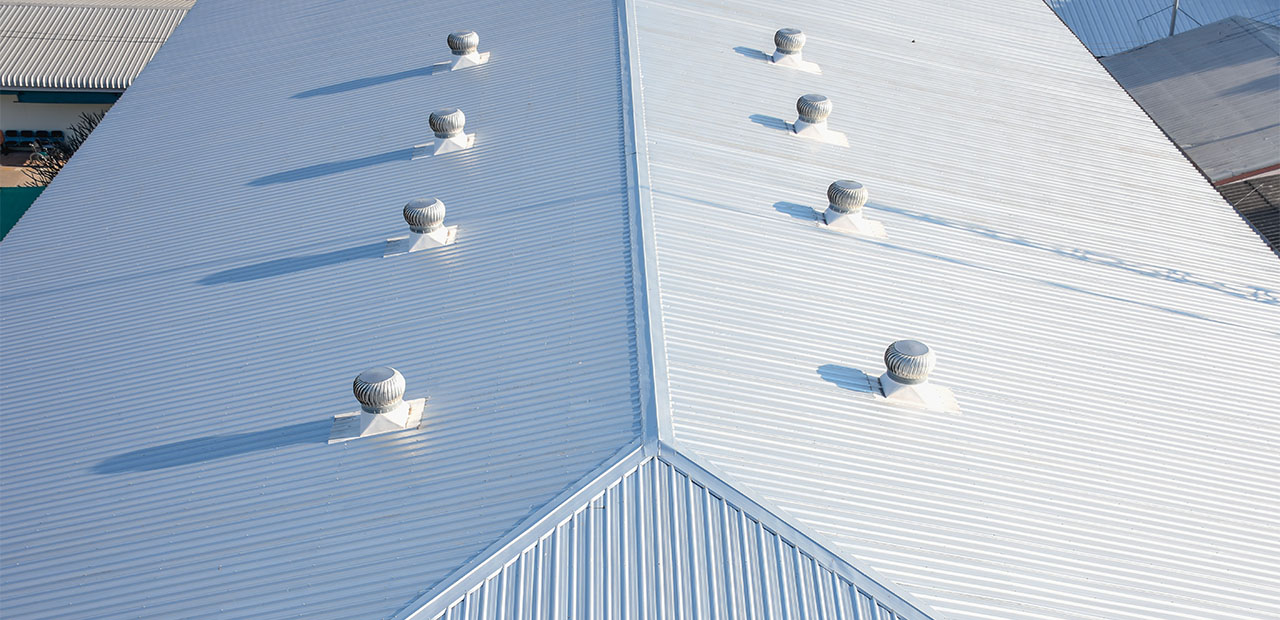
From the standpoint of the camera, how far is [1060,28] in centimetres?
2362

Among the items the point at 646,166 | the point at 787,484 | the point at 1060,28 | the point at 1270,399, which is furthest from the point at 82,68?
A: the point at 1270,399

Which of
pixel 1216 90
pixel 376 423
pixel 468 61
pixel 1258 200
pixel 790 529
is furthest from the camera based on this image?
pixel 1216 90

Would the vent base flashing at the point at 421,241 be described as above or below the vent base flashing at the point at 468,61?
below

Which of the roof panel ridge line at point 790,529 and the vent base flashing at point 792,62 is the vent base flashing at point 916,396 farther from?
the vent base flashing at point 792,62

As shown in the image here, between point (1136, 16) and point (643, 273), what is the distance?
86.1 feet

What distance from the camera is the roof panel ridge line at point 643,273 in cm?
932

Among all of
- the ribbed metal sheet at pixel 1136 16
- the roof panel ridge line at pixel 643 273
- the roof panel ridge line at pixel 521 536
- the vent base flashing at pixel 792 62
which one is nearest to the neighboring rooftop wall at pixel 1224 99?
the ribbed metal sheet at pixel 1136 16

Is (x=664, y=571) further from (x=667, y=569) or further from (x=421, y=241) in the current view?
(x=421, y=241)

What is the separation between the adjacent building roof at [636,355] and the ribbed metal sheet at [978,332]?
0.05 m

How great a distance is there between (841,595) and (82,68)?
3066 centimetres

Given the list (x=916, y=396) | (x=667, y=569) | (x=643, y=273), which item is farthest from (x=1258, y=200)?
(x=667, y=569)

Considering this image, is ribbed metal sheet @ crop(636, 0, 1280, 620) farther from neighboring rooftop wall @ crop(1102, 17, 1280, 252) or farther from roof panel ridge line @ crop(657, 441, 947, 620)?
neighboring rooftop wall @ crop(1102, 17, 1280, 252)

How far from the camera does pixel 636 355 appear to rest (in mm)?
10195

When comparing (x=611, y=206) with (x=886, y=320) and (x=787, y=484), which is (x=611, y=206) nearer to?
(x=886, y=320)
